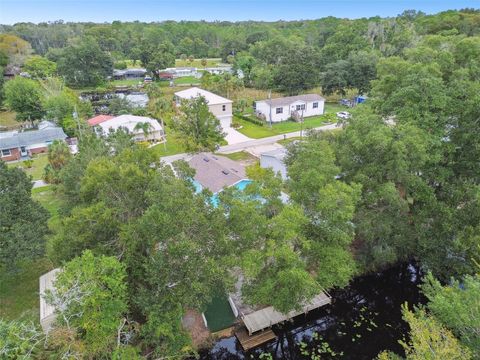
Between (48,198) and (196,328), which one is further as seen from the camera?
(48,198)

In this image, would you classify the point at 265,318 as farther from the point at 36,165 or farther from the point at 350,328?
the point at 36,165

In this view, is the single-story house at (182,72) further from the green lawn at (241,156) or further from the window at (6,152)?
the window at (6,152)

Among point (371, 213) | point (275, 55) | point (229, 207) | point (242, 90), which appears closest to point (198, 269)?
point (229, 207)

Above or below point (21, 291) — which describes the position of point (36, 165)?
above

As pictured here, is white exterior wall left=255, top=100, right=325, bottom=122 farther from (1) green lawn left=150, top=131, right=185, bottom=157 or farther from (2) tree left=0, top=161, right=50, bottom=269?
(2) tree left=0, top=161, right=50, bottom=269

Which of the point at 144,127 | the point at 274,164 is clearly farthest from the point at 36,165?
the point at 274,164

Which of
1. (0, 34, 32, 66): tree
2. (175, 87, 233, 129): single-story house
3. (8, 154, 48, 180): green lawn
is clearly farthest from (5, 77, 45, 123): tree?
(0, 34, 32, 66): tree
